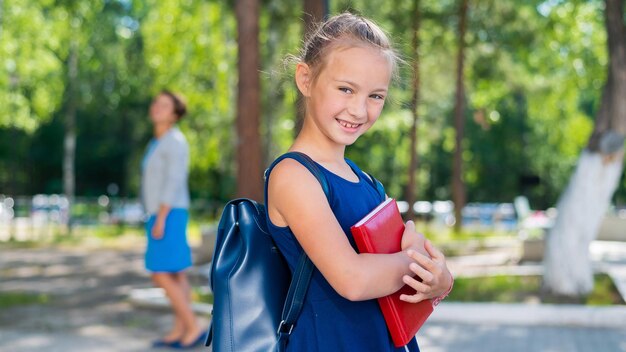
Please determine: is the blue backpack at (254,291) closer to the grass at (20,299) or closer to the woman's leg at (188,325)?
the woman's leg at (188,325)

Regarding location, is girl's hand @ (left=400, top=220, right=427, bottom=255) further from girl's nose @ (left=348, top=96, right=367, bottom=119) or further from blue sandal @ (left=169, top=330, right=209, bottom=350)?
blue sandal @ (left=169, top=330, right=209, bottom=350)

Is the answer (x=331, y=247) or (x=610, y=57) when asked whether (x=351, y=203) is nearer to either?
(x=331, y=247)

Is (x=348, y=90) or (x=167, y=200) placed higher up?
(x=348, y=90)

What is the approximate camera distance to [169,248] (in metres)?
6.90

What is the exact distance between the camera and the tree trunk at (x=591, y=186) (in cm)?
1042

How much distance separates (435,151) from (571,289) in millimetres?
45219

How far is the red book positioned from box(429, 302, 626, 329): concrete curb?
706cm

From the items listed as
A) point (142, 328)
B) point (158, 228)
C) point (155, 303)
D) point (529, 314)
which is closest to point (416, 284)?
point (158, 228)

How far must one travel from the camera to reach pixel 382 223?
78.8 inches

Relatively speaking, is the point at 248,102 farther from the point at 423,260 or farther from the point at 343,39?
the point at 423,260

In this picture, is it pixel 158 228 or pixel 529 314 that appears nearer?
pixel 158 228

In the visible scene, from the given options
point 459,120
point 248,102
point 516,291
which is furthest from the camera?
point 459,120

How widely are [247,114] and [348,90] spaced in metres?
10.4

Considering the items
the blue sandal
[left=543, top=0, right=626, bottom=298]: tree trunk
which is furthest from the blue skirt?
[left=543, top=0, right=626, bottom=298]: tree trunk
